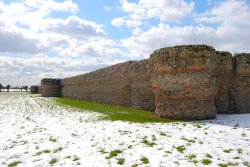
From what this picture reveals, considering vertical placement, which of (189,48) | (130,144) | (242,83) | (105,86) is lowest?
(130,144)

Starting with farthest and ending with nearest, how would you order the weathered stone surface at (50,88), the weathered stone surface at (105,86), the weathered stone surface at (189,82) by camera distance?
the weathered stone surface at (50,88) → the weathered stone surface at (105,86) → the weathered stone surface at (189,82)

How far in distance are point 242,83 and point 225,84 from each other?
32.7 inches

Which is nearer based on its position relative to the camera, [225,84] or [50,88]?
[225,84]

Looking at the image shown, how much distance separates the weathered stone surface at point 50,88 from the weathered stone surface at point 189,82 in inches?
1294

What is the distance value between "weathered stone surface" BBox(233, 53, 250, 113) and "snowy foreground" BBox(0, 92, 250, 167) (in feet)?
11.0

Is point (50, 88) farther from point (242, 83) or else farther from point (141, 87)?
point (242, 83)

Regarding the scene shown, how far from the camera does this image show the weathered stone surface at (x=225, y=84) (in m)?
15.7

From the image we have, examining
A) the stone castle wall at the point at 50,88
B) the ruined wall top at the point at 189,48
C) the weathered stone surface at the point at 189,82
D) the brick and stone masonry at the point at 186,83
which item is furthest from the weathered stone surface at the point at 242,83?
the stone castle wall at the point at 50,88

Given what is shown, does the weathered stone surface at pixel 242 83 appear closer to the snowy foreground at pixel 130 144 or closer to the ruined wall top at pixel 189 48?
the ruined wall top at pixel 189 48

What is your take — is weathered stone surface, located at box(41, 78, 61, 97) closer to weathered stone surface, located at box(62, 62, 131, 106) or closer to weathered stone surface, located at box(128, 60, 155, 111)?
weathered stone surface, located at box(62, 62, 131, 106)

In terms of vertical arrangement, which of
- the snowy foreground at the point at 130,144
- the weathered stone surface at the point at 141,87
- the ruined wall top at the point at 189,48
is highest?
the ruined wall top at the point at 189,48

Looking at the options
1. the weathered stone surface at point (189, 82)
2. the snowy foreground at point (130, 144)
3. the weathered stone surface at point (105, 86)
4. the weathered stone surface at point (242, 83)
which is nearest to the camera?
the snowy foreground at point (130, 144)

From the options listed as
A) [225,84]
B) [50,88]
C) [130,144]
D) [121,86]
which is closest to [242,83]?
[225,84]

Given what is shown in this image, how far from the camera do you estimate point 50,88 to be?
44.2 metres
